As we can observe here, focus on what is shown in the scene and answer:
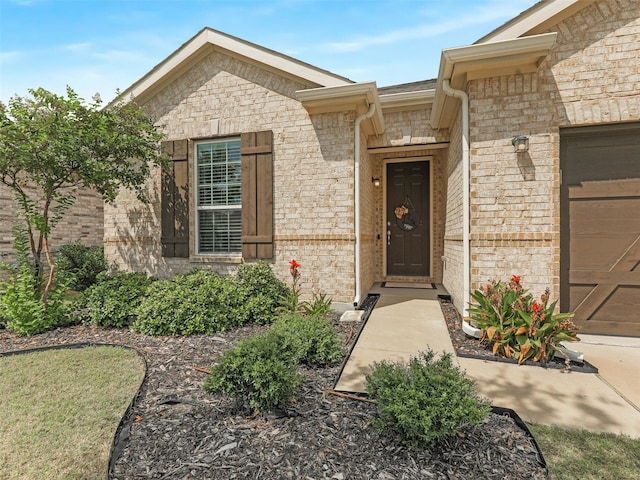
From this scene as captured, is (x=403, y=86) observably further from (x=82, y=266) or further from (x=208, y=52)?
(x=82, y=266)

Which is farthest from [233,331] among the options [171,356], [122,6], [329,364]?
[122,6]

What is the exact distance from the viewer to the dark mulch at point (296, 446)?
1599 millimetres

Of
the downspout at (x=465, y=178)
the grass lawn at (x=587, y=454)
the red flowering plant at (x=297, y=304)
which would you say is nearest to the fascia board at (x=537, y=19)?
the downspout at (x=465, y=178)

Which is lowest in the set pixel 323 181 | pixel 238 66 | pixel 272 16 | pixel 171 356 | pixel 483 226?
pixel 171 356

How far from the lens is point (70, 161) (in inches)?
172

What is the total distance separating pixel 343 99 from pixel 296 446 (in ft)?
14.5

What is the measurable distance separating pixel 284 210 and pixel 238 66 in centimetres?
274

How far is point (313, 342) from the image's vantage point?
3086 mm

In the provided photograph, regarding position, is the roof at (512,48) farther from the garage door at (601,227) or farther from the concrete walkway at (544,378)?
the concrete walkway at (544,378)

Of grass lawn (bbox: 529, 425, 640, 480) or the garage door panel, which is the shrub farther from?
the garage door panel

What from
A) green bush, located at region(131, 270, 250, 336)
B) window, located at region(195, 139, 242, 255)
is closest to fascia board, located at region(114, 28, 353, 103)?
window, located at region(195, 139, 242, 255)

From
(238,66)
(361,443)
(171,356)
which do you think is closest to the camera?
(361,443)

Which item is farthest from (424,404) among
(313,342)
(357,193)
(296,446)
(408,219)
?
(408,219)

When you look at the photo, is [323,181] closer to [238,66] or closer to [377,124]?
[377,124]
